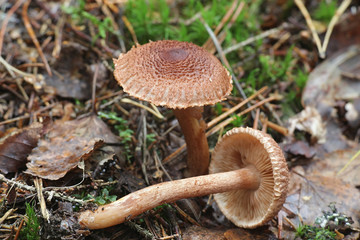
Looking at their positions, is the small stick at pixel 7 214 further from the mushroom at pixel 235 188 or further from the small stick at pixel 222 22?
the small stick at pixel 222 22

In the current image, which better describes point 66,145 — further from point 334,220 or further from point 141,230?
point 334,220

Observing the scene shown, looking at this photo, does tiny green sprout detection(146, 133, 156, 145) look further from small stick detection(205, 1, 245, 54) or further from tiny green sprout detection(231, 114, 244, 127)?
small stick detection(205, 1, 245, 54)

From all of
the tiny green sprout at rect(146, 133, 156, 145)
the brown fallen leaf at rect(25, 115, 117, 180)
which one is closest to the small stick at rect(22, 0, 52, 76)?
the brown fallen leaf at rect(25, 115, 117, 180)

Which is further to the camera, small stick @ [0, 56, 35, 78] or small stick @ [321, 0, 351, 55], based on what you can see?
small stick @ [321, 0, 351, 55]

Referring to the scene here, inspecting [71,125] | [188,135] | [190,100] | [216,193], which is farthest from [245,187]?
[71,125]

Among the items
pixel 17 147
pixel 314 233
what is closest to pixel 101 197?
pixel 17 147

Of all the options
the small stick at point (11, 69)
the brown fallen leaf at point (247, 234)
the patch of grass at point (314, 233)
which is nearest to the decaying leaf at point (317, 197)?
the patch of grass at point (314, 233)

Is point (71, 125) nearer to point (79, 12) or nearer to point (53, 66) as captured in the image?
point (53, 66)
